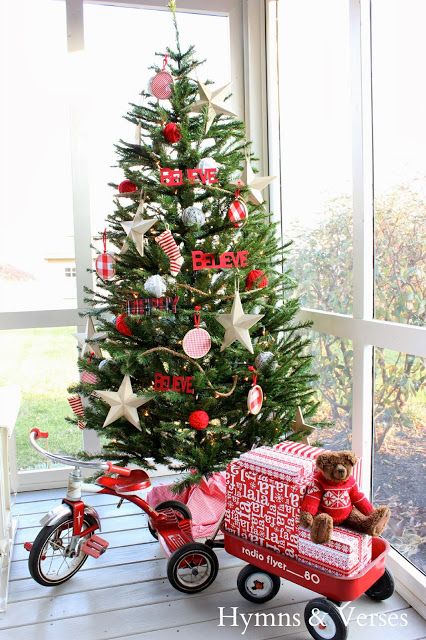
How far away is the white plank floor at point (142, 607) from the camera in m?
1.74

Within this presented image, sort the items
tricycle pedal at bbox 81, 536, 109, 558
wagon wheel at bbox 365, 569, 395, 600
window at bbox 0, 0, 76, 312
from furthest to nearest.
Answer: window at bbox 0, 0, 76, 312, tricycle pedal at bbox 81, 536, 109, 558, wagon wheel at bbox 365, 569, 395, 600

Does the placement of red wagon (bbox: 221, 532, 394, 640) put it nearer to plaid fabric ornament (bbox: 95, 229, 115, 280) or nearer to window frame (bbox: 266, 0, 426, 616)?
window frame (bbox: 266, 0, 426, 616)

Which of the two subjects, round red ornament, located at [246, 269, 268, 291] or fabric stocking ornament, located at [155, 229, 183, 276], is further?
round red ornament, located at [246, 269, 268, 291]

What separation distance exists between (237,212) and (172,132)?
0.38 meters

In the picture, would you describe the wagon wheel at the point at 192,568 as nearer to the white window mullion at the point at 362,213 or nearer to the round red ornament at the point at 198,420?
the round red ornament at the point at 198,420

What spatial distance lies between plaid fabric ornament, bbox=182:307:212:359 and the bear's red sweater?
0.59m

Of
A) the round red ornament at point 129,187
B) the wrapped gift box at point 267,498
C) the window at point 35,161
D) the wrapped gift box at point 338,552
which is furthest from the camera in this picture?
the window at point 35,161

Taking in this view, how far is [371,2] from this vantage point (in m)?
2.03

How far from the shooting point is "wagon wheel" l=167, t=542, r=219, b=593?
191 cm

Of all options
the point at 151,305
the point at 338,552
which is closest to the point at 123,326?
the point at 151,305

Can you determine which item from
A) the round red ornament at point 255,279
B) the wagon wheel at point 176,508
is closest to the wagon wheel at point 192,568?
the wagon wheel at point 176,508

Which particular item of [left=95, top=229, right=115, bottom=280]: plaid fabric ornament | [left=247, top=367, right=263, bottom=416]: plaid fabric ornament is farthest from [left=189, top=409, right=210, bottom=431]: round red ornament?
[left=95, top=229, right=115, bottom=280]: plaid fabric ornament

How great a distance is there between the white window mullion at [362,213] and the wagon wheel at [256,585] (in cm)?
55

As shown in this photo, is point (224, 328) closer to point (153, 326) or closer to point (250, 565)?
point (153, 326)
